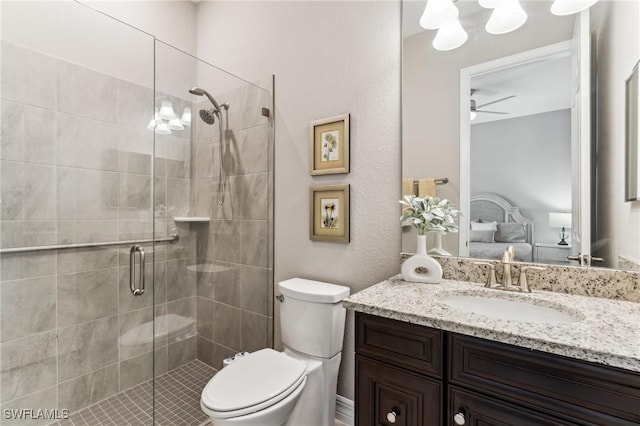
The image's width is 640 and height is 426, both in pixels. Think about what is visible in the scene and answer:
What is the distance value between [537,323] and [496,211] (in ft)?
1.94

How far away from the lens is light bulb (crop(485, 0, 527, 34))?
1282 millimetres

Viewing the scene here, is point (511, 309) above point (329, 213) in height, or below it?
below

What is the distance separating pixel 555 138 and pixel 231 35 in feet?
7.27

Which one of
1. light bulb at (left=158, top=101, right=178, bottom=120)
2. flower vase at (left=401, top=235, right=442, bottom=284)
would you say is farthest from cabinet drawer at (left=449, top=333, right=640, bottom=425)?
light bulb at (left=158, top=101, right=178, bottom=120)

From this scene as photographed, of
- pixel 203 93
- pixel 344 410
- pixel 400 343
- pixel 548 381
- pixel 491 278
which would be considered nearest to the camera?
pixel 548 381

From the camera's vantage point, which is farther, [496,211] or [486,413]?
[496,211]

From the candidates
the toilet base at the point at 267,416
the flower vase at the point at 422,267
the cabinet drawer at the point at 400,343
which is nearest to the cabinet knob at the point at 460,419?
the cabinet drawer at the point at 400,343

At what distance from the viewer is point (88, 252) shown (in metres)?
1.81

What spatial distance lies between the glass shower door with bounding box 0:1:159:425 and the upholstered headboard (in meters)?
1.76

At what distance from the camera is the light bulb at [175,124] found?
1817 millimetres

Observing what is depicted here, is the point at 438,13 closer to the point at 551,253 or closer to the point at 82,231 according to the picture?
the point at 551,253

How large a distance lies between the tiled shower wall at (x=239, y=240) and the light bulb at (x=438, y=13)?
1036 millimetres

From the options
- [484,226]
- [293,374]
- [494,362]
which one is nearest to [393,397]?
[494,362]

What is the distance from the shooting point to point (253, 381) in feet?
4.29
